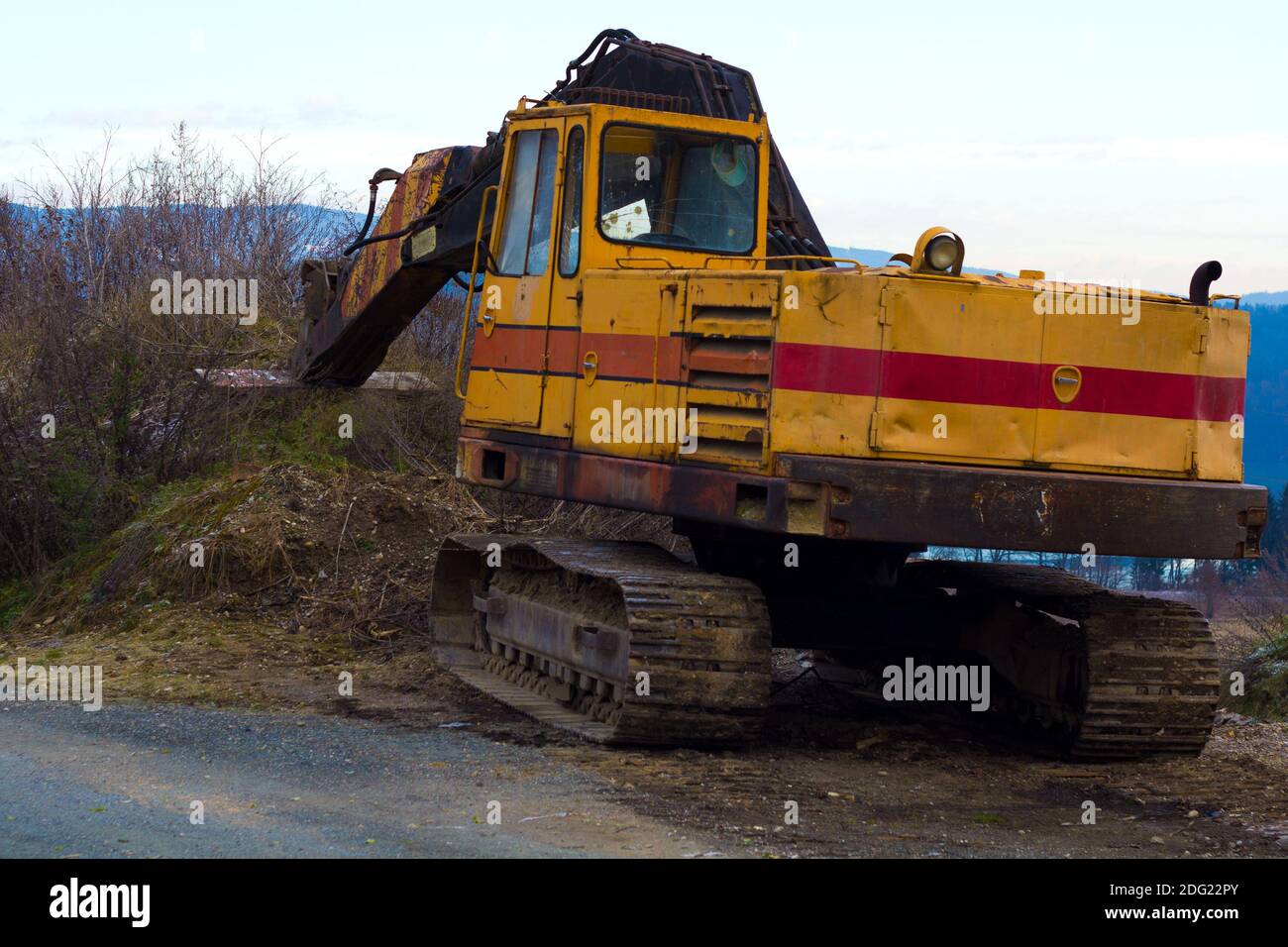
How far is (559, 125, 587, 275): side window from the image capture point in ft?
30.1

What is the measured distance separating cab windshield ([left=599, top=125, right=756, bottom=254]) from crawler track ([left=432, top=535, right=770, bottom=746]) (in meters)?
1.85

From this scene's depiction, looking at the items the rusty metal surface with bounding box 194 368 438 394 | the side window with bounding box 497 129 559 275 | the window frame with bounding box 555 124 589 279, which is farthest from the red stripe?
the rusty metal surface with bounding box 194 368 438 394

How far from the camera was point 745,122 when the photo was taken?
9516 millimetres

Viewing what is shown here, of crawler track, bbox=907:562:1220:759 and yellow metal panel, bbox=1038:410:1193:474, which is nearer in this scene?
yellow metal panel, bbox=1038:410:1193:474

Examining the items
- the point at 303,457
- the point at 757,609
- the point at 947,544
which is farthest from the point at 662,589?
the point at 303,457

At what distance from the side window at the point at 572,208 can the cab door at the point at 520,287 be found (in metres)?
0.08

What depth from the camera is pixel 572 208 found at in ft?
30.3

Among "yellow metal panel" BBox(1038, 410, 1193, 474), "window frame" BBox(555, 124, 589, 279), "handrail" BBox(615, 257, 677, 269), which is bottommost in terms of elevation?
"yellow metal panel" BBox(1038, 410, 1193, 474)

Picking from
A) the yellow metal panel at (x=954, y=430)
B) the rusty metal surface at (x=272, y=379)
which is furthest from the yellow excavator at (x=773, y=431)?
the rusty metal surface at (x=272, y=379)

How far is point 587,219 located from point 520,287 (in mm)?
751

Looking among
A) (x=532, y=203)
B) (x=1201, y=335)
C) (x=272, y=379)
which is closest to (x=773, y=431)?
(x=1201, y=335)

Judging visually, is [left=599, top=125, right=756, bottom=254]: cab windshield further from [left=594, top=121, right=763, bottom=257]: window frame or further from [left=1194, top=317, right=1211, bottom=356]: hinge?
[left=1194, top=317, right=1211, bottom=356]: hinge

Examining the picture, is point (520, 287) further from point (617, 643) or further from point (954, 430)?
point (954, 430)

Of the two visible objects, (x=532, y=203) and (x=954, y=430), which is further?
(x=532, y=203)
